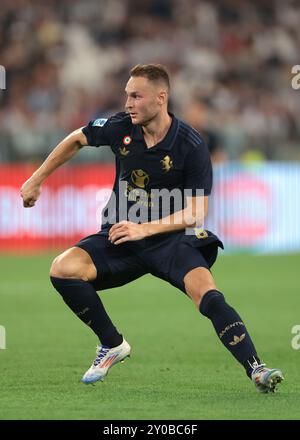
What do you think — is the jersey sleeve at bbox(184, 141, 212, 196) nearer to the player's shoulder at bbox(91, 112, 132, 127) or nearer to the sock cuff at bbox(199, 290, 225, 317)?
the player's shoulder at bbox(91, 112, 132, 127)

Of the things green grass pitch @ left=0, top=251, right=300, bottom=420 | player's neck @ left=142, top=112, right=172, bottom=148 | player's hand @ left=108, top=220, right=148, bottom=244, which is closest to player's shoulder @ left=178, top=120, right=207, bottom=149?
player's neck @ left=142, top=112, right=172, bottom=148

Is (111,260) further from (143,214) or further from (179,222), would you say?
(179,222)

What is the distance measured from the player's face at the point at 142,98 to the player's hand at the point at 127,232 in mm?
755

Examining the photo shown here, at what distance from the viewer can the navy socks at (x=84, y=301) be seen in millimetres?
7910

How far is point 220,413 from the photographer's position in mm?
6613

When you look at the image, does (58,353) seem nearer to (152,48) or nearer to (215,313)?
(215,313)

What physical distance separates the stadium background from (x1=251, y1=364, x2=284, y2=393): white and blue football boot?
0.46 ft

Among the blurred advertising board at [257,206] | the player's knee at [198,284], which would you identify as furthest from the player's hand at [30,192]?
the blurred advertising board at [257,206]

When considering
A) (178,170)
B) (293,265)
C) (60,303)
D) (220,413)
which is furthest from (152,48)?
(220,413)

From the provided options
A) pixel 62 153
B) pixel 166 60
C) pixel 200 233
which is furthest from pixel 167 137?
pixel 166 60

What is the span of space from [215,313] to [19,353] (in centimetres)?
284

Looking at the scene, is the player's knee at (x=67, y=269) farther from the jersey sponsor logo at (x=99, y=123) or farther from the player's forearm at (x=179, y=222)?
the jersey sponsor logo at (x=99, y=123)
